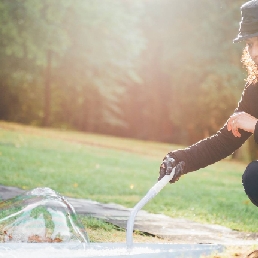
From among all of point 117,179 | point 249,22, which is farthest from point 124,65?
point 249,22

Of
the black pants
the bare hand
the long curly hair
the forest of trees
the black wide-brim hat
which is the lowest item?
the black pants

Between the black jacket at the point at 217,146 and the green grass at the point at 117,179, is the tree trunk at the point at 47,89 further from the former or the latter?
the black jacket at the point at 217,146

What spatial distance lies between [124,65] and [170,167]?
862 inches

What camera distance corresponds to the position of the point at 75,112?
30406mm

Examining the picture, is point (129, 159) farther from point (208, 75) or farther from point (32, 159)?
point (208, 75)

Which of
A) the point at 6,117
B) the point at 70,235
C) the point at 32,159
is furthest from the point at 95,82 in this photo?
the point at 70,235

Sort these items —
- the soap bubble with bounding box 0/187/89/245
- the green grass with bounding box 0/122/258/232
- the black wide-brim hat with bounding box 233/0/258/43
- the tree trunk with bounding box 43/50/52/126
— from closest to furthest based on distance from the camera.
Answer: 1. the black wide-brim hat with bounding box 233/0/258/43
2. the soap bubble with bounding box 0/187/89/245
3. the green grass with bounding box 0/122/258/232
4. the tree trunk with bounding box 43/50/52/126

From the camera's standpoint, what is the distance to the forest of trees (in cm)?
2150

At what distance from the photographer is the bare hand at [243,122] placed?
3.90 m

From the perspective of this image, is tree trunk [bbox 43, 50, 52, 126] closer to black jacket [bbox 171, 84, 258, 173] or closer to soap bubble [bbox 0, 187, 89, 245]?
soap bubble [bbox 0, 187, 89, 245]

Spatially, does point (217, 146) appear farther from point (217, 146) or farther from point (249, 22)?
point (249, 22)

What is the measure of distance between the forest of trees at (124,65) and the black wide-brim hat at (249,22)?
16.7m

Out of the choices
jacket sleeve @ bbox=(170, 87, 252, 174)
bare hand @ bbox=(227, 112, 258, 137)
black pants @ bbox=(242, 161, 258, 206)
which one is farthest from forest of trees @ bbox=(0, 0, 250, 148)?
black pants @ bbox=(242, 161, 258, 206)

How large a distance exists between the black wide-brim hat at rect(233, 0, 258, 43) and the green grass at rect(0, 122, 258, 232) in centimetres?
318
